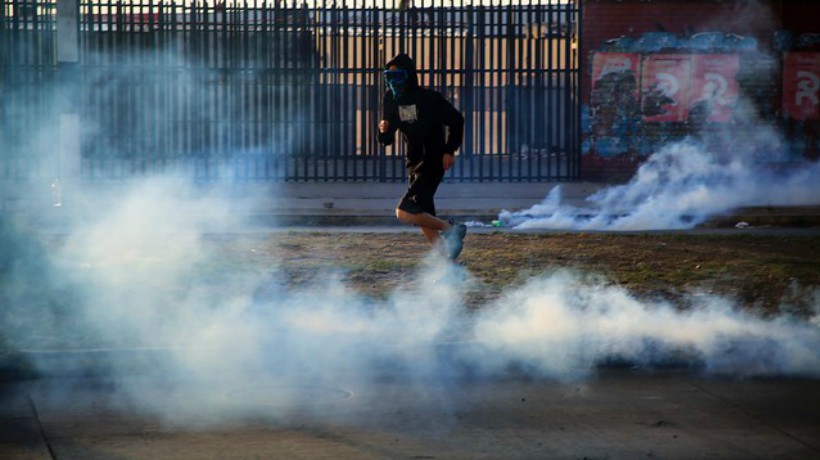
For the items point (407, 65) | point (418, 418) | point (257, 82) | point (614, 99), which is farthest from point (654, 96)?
point (418, 418)

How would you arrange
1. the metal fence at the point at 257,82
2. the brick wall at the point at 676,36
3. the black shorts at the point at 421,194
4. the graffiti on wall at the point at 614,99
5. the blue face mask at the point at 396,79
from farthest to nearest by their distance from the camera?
1. the graffiti on wall at the point at 614,99
2. the brick wall at the point at 676,36
3. the metal fence at the point at 257,82
4. the black shorts at the point at 421,194
5. the blue face mask at the point at 396,79

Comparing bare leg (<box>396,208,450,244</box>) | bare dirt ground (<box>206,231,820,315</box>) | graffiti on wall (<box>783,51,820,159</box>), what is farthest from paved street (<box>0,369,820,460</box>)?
graffiti on wall (<box>783,51,820,159</box>)

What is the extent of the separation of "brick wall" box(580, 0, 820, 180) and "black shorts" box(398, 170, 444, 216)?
8.61 meters

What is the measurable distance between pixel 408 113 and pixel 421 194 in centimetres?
60

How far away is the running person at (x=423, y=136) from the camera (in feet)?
29.3

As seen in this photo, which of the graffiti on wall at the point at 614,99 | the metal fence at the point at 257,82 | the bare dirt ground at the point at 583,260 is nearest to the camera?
the bare dirt ground at the point at 583,260

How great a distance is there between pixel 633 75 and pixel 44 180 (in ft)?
26.7

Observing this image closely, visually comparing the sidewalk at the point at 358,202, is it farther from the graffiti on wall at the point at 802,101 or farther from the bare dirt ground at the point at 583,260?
the graffiti on wall at the point at 802,101

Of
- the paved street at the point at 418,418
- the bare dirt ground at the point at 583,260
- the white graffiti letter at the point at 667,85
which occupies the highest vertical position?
the white graffiti letter at the point at 667,85

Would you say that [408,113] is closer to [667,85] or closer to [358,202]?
[358,202]

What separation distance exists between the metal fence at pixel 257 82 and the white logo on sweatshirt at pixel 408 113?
7.70 meters

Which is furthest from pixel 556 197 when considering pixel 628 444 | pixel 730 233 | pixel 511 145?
pixel 628 444

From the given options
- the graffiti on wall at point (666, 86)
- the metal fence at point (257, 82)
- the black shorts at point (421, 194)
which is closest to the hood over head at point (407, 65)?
the black shorts at point (421, 194)

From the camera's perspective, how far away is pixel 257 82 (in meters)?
16.9
